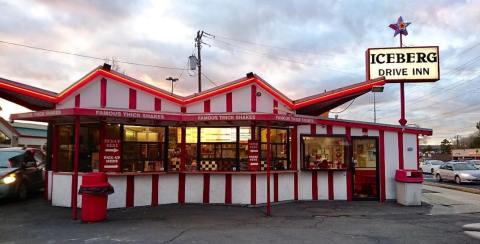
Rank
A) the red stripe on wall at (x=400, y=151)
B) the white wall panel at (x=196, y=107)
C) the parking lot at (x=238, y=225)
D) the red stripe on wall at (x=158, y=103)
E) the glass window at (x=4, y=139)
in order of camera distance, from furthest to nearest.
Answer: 1. the glass window at (x=4, y=139)
2. the red stripe on wall at (x=400, y=151)
3. the white wall panel at (x=196, y=107)
4. the red stripe on wall at (x=158, y=103)
5. the parking lot at (x=238, y=225)

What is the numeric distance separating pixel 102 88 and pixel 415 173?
33.8 ft

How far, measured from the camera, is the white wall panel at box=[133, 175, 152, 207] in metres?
11.8

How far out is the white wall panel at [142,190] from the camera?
1180cm

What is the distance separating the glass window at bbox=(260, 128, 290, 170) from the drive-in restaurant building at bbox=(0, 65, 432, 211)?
3 cm

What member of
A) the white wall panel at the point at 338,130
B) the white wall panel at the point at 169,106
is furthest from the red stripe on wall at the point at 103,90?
the white wall panel at the point at 338,130

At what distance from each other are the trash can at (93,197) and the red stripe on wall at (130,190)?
1.96 m

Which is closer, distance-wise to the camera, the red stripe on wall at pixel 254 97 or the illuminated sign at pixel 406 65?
the red stripe on wall at pixel 254 97

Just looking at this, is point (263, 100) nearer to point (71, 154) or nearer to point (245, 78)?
point (245, 78)

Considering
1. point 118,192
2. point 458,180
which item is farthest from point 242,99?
point 458,180

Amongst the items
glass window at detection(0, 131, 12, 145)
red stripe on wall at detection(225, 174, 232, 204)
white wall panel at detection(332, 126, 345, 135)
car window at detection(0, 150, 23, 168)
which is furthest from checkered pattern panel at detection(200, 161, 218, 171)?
glass window at detection(0, 131, 12, 145)

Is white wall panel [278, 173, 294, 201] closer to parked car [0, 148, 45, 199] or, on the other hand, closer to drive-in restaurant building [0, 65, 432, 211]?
drive-in restaurant building [0, 65, 432, 211]

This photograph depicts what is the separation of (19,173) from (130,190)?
4227 mm

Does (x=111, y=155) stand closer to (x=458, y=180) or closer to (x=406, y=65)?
(x=406, y=65)

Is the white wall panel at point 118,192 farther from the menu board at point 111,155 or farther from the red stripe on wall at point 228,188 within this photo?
the red stripe on wall at point 228,188
